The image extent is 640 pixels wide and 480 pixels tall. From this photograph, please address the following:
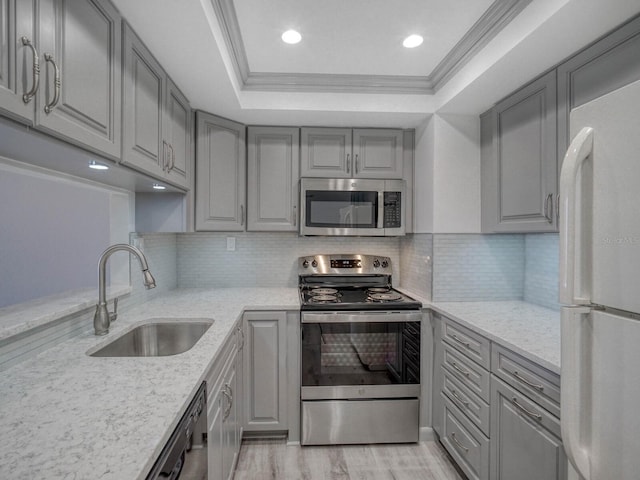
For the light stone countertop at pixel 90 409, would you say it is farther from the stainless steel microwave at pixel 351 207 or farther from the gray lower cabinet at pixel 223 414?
the stainless steel microwave at pixel 351 207

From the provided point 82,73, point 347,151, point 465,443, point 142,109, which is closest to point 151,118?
point 142,109

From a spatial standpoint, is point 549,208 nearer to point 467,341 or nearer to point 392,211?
point 467,341

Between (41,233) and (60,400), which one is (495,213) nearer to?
(60,400)

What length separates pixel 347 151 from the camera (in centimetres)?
249

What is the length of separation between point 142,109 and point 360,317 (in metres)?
1.64

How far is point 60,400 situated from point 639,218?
4.80 feet

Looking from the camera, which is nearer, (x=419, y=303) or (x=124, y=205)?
(x=124, y=205)

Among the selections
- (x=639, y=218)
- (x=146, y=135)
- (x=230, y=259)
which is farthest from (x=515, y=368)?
(x=230, y=259)

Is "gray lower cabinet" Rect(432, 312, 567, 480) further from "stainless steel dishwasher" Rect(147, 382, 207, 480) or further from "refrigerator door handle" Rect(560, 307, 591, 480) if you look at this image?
"stainless steel dishwasher" Rect(147, 382, 207, 480)

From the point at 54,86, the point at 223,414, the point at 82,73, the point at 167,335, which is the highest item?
the point at 82,73

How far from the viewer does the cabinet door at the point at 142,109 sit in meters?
1.32

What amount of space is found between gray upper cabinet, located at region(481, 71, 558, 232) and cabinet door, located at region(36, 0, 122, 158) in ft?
6.44

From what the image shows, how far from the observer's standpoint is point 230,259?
108 inches

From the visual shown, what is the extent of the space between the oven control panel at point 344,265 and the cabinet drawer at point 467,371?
875 mm
